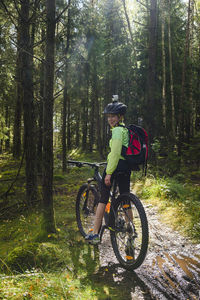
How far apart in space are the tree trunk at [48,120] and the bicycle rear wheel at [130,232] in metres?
1.30

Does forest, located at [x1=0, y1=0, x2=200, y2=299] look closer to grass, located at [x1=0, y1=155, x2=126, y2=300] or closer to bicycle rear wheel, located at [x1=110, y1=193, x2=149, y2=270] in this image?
grass, located at [x1=0, y1=155, x2=126, y2=300]

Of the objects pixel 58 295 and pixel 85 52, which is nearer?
pixel 58 295

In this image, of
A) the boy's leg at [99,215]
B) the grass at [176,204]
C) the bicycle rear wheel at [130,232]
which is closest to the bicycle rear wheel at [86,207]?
the boy's leg at [99,215]

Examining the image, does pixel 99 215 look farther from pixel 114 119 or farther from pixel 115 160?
pixel 114 119

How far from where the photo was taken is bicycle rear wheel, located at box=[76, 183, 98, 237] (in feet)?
14.8

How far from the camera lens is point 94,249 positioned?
13.2 feet

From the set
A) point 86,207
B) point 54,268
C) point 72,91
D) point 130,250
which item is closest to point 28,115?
point 86,207

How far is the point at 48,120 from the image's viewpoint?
14.1 ft

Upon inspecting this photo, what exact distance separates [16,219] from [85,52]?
1232cm

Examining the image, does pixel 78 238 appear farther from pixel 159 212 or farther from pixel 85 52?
pixel 85 52

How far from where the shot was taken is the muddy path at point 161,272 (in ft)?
8.98

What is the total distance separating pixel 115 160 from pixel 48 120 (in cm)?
163

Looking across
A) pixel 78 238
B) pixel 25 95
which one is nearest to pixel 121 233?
pixel 78 238

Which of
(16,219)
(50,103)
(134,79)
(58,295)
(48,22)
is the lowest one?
(16,219)
